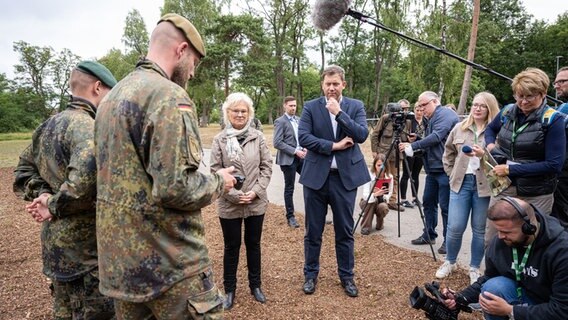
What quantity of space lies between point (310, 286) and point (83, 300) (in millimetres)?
2082

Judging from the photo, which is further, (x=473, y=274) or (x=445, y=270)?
(x=445, y=270)

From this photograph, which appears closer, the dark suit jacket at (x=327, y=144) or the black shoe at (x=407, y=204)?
the dark suit jacket at (x=327, y=144)

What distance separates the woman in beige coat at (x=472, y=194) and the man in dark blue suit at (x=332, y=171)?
42.5 inches

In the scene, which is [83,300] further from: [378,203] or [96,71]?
[378,203]

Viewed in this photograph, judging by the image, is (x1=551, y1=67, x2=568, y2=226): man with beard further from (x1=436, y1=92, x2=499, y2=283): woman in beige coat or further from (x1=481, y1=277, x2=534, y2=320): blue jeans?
(x1=481, y1=277, x2=534, y2=320): blue jeans

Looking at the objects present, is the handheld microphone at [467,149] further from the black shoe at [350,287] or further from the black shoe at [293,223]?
the black shoe at [293,223]

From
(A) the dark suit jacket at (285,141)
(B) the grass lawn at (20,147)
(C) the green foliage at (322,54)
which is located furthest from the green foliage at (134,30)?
(A) the dark suit jacket at (285,141)

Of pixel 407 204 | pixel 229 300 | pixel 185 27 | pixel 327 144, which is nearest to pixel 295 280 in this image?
pixel 229 300

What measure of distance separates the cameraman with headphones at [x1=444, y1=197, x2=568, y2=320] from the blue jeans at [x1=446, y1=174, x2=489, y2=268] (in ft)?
4.18

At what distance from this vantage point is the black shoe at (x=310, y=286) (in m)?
3.61

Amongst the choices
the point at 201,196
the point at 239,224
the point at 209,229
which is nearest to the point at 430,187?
the point at 239,224

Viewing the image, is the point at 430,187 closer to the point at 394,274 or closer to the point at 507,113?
the point at 394,274

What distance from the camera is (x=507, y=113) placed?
3.23 m

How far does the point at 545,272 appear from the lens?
7.61 ft
